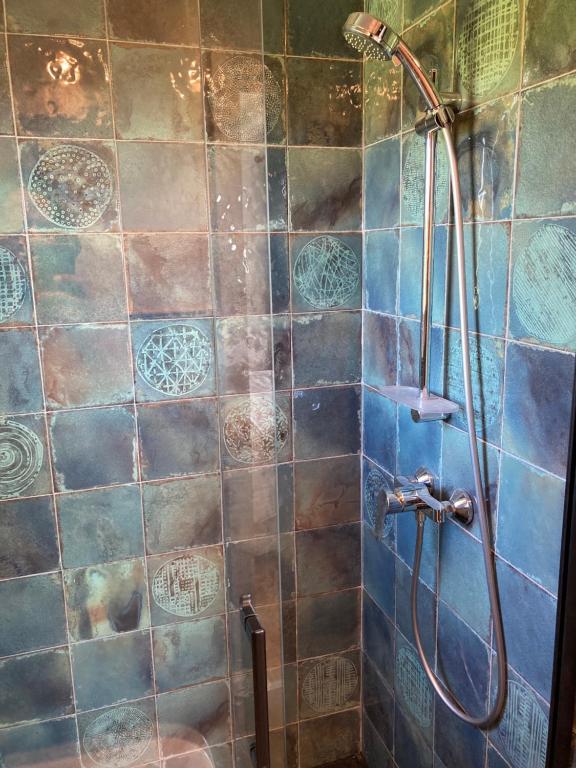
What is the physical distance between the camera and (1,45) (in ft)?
4.30

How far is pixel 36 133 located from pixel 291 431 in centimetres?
101

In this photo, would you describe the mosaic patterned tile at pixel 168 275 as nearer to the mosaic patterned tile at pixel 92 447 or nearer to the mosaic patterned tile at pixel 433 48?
the mosaic patterned tile at pixel 92 447

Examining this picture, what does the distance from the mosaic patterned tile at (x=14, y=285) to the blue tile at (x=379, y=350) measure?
0.92m

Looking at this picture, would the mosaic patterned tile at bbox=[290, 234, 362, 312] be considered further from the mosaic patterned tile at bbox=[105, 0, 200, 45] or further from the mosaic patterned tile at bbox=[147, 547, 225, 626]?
the mosaic patterned tile at bbox=[147, 547, 225, 626]

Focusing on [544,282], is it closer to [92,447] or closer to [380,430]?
[380,430]

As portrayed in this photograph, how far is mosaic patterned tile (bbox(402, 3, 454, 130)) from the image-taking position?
123 centimetres

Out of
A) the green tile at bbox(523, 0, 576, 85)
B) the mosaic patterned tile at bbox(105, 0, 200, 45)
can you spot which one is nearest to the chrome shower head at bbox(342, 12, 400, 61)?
the green tile at bbox(523, 0, 576, 85)

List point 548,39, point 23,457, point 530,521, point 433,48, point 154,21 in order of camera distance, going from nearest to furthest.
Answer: point 548,39 < point 530,521 < point 433,48 < point 154,21 < point 23,457

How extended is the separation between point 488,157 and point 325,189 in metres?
0.57

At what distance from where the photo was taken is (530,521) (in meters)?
1.10

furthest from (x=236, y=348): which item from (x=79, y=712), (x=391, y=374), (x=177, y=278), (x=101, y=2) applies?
(x=79, y=712)

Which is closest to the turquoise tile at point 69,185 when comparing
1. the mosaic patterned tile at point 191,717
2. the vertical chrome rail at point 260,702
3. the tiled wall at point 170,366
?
the tiled wall at point 170,366

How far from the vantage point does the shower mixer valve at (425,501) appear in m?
1.30

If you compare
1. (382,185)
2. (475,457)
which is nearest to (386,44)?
(382,185)
